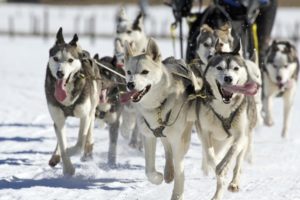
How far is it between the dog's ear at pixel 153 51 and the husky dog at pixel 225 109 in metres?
0.32

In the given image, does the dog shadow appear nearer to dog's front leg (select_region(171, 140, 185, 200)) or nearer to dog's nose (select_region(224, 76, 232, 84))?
dog's front leg (select_region(171, 140, 185, 200))

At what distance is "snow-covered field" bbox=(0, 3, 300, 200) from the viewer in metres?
4.16

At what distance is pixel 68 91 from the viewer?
460 cm

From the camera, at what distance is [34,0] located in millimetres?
43531

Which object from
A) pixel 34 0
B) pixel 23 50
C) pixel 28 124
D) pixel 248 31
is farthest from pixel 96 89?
pixel 34 0

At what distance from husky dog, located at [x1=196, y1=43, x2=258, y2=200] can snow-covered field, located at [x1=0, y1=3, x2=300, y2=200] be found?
0.90 feet

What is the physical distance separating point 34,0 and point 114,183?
40195 millimetres

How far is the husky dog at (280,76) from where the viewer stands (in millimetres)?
7090

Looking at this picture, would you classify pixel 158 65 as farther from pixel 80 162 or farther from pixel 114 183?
pixel 80 162

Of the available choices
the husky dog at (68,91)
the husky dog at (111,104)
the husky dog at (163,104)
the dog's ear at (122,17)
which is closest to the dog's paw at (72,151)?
the husky dog at (68,91)

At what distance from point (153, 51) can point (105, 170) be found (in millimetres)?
1272

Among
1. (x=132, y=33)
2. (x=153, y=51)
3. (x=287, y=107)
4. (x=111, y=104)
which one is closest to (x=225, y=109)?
(x=153, y=51)

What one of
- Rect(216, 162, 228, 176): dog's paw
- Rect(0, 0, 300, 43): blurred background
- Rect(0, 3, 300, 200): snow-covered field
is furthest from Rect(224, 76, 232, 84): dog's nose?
Rect(0, 0, 300, 43): blurred background

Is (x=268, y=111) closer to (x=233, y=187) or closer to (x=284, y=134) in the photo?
(x=284, y=134)
